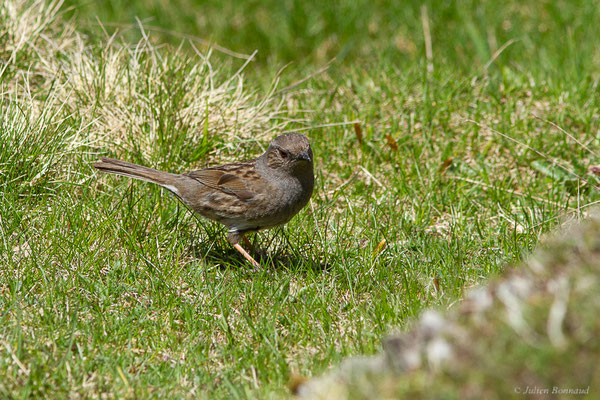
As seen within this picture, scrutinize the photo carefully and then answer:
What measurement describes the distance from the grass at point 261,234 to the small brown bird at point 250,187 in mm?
190

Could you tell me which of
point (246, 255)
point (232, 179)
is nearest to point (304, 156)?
point (232, 179)

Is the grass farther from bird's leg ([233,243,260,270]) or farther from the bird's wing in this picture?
the bird's wing

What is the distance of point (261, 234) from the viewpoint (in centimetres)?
552

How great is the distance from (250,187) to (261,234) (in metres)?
0.66

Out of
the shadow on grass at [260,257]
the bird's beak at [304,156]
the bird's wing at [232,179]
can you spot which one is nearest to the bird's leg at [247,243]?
the shadow on grass at [260,257]

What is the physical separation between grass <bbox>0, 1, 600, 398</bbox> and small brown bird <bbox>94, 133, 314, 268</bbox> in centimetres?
19

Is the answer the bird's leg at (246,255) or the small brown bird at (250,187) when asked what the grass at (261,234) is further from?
the small brown bird at (250,187)

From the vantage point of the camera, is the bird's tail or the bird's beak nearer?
the bird's beak

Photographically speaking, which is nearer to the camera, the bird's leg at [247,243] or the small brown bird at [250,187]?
the small brown bird at [250,187]

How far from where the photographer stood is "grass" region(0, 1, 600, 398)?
12.3 feet

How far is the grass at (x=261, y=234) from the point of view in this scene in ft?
12.3

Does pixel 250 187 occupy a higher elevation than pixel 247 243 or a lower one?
higher

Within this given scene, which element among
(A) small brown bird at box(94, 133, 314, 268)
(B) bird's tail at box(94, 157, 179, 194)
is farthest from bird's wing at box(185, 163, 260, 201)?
(B) bird's tail at box(94, 157, 179, 194)

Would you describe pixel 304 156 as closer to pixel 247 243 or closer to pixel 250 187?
pixel 250 187
